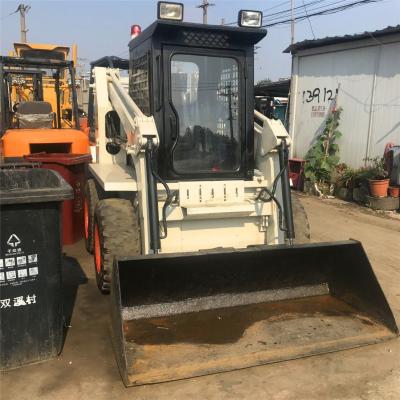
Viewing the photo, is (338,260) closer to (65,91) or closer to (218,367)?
(218,367)

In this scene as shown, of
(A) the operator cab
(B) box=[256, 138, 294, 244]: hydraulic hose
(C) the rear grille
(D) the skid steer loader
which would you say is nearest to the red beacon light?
(D) the skid steer loader

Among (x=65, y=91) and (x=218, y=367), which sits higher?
(x=65, y=91)

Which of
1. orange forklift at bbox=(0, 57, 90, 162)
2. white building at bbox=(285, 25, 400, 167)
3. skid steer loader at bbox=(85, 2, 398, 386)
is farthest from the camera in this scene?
white building at bbox=(285, 25, 400, 167)

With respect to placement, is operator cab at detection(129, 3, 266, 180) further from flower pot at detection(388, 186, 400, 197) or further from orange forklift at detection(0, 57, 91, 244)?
flower pot at detection(388, 186, 400, 197)

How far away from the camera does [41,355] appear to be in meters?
3.18

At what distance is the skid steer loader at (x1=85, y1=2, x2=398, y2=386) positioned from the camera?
342 cm

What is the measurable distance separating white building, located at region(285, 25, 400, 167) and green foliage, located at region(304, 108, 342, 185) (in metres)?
0.16

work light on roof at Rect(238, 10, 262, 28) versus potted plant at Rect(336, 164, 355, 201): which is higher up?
work light on roof at Rect(238, 10, 262, 28)

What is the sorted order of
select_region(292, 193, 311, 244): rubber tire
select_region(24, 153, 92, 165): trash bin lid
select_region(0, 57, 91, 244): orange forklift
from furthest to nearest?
select_region(0, 57, 91, 244): orange forklift → select_region(24, 153, 92, 165): trash bin lid → select_region(292, 193, 311, 244): rubber tire

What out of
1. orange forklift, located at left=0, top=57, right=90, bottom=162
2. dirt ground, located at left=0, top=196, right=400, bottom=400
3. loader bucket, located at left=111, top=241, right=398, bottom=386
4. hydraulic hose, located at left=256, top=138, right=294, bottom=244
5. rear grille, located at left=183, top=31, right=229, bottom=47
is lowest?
dirt ground, located at left=0, top=196, right=400, bottom=400

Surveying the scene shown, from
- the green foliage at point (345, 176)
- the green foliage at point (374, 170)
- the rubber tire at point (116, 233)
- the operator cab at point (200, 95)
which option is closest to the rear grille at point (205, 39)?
the operator cab at point (200, 95)

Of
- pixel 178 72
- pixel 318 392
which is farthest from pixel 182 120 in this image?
pixel 318 392

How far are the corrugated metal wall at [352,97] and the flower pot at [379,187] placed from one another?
0.89 m

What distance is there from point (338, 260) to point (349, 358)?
0.97m
